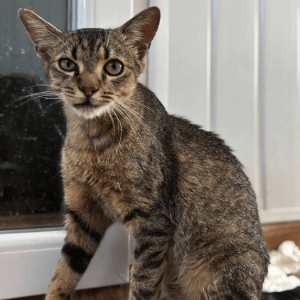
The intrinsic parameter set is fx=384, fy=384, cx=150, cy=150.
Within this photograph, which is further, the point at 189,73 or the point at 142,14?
the point at 189,73

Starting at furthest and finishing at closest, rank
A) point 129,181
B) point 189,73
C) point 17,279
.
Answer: point 189,73
point 17,279
point 129,181

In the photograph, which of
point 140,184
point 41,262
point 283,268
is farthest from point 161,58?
point 283,268

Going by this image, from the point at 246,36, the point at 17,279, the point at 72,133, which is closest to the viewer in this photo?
the point at 72,133

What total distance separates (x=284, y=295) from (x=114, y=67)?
2.96ft

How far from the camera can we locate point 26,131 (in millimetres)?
1440

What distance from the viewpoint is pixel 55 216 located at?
149 cm

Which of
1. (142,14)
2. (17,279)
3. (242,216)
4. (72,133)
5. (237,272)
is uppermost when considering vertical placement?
(142,14)

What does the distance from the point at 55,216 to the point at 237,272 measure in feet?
2.42

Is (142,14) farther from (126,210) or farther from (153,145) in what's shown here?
(126,210)

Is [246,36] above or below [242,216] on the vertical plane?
above

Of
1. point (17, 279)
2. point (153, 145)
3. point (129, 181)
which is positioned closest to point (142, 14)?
point (153, 145)

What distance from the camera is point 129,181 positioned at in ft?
3.53

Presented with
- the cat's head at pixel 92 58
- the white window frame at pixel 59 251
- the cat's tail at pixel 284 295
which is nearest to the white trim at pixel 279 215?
the cat's tail at pixel 284 295

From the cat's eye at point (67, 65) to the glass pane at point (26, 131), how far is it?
314 millimetres
